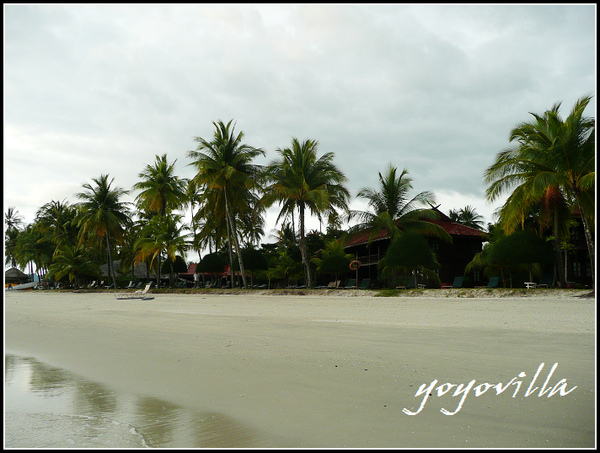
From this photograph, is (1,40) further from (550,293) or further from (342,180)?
(342,180)

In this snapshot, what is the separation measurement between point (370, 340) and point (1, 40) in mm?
5724

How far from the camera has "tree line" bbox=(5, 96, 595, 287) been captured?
18125 millimetres

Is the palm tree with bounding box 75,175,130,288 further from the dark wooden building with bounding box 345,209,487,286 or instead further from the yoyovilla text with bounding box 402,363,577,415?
the yoyovilla text with bounding box 402,363,577,415

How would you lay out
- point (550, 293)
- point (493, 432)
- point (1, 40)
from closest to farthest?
point (1, 40)
point (493, 432)
point (550, 293)

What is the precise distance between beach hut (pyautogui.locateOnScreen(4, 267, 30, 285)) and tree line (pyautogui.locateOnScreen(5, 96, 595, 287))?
Answer: 22.8 m

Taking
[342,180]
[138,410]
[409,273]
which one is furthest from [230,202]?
[138,410]

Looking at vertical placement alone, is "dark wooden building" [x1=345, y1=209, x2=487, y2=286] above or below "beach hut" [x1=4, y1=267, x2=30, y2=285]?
above

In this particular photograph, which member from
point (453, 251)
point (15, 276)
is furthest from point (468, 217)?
point (15, 276)

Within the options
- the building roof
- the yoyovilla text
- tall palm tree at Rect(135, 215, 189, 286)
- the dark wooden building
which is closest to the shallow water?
the yoyovilla text

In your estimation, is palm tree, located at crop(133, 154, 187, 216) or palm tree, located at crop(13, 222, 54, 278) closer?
palm tree, located at crop(133, 154, 187, 216)

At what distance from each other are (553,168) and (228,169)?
18.9 metres

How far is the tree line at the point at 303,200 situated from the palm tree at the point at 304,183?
0.06m

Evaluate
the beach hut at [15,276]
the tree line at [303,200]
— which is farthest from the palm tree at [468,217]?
the beach hut at [15,276]

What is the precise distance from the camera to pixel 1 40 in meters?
2.90
